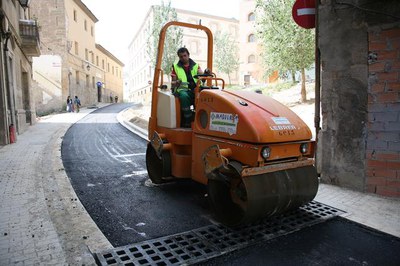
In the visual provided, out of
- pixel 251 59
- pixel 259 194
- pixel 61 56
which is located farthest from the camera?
pixel 251 59

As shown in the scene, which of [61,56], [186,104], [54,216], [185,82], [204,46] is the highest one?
[204,46]

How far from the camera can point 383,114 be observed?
4.63 meters

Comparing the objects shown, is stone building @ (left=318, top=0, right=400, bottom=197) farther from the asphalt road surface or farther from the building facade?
the building facade

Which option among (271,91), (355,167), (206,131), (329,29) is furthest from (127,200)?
(271,91)

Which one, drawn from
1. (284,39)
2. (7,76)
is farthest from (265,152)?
(284,39)

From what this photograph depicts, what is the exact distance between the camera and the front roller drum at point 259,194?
3.28m

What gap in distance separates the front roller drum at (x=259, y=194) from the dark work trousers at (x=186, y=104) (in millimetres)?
1346

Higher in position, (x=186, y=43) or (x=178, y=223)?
(x=186, y=43)

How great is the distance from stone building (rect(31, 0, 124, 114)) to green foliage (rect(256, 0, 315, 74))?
715 inches

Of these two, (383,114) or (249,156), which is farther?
(383,114)

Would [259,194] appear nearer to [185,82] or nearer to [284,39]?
[185,82]

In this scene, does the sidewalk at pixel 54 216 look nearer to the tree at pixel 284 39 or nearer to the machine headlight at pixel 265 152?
the machine headlight at pixel 265 152

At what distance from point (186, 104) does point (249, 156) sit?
71.0 inches

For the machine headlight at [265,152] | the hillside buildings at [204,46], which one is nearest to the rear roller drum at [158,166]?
the machine headlight at [265,152]
